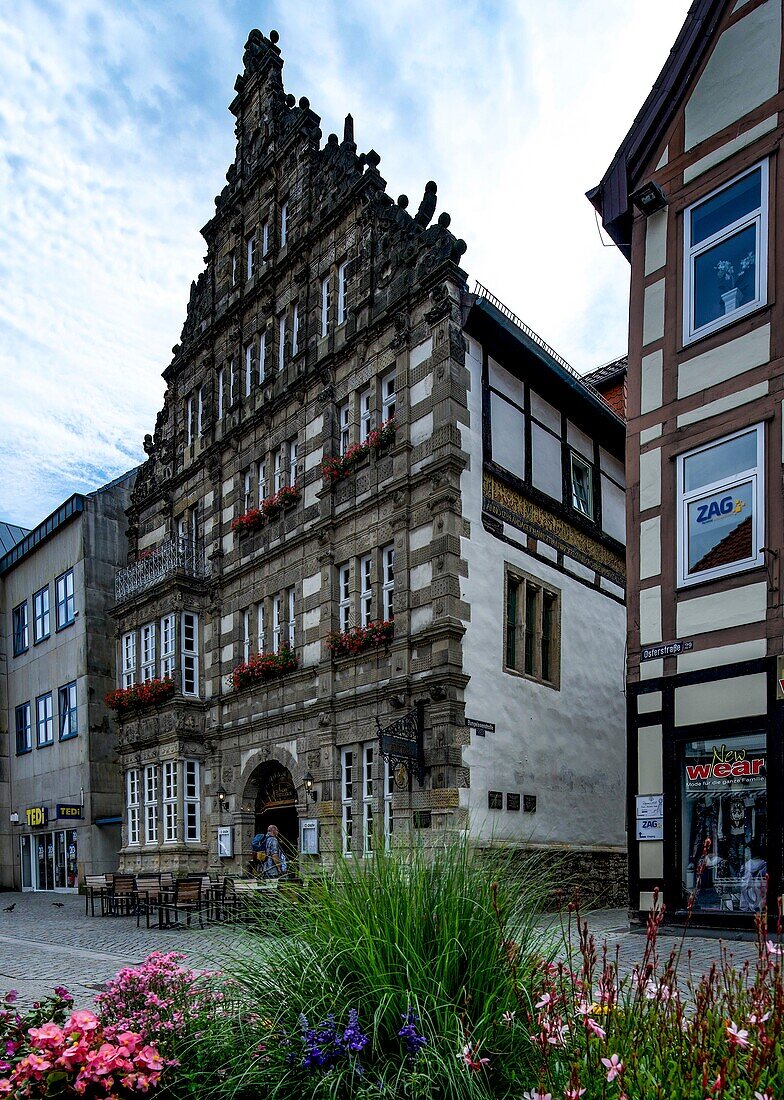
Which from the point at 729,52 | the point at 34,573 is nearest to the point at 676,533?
the point at 729,52

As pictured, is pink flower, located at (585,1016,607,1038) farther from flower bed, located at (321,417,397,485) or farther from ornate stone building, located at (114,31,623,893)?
flower bed, located at (321,417,397,485)

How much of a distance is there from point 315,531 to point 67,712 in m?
15.3

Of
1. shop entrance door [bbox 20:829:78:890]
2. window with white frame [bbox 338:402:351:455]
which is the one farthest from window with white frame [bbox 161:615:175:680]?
shop entrance door [bbox 20:829:78:890]

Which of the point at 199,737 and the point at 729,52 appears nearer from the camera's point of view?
the point at 729,52

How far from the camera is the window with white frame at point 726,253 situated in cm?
1316

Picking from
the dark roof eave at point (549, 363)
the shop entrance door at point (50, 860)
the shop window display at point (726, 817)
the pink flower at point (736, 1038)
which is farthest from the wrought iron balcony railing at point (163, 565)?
the pink flower at point (736, 1038)

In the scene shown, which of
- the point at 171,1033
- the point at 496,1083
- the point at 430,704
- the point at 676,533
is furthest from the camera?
the point at 430,704

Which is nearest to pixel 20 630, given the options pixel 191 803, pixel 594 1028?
pixel 191 803

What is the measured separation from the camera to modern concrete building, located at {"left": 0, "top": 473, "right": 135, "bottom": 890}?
1192 inches

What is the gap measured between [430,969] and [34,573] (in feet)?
111

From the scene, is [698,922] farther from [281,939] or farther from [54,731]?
[54,731]

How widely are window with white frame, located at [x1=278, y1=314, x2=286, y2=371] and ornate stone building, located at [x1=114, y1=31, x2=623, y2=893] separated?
0.18ft

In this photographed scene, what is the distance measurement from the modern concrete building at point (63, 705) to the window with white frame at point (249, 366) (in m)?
9.38

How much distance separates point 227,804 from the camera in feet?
75.3
